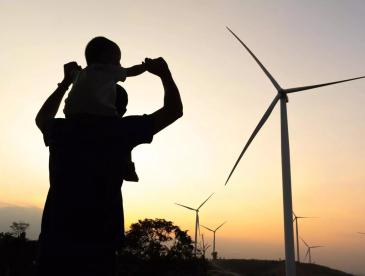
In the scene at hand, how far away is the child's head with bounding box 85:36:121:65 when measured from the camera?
3.20 m

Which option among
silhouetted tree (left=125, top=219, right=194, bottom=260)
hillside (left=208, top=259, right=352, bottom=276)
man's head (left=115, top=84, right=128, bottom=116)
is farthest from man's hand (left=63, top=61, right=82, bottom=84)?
hillside (left=208, top=259, right=352, bottom=276)

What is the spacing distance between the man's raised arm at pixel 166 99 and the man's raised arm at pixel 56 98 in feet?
2.03

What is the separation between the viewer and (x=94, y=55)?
3.23m

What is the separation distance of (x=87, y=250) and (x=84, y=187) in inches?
14.8

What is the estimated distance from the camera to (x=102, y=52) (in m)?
3.21

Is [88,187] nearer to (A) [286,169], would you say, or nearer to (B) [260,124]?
(A) [286,169]

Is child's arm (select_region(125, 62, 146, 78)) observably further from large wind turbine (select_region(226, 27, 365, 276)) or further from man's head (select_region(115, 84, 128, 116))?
large wind turbine (select_region(226, 27, 365, 276))

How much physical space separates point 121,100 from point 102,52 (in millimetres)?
336

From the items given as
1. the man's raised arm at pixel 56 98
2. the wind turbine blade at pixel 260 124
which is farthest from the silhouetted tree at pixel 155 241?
the man's raised arm at pixel 56 98

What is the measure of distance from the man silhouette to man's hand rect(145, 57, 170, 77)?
17 centimetres

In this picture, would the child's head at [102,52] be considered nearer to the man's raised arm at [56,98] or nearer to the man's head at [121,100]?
the man's head at [121,100]

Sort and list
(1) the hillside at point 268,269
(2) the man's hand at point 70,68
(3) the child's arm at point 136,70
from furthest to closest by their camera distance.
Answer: (1) the hillside at point 268,269 → (2) the man's hand at point 70,68 → (3) the child's arm at point 136,70

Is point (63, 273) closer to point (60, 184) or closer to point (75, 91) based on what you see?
point (60, 184)

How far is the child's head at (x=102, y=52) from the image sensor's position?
3199mm
